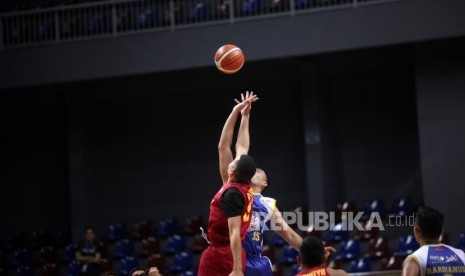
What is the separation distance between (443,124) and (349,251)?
3183mm

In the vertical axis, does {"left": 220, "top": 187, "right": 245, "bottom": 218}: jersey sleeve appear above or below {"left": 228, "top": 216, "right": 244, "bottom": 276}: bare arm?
above

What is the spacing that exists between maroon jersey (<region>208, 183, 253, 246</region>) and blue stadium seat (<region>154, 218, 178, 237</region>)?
42.1ft

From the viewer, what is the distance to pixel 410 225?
1808cm

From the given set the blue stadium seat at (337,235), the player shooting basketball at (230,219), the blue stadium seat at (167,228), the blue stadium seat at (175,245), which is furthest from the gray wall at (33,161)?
the player shooting basketball at (230,219)

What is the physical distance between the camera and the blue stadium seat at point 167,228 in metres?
20.8

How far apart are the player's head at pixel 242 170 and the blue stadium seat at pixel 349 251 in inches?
394

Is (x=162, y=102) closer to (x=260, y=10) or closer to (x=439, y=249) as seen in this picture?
(x=260, y=10)

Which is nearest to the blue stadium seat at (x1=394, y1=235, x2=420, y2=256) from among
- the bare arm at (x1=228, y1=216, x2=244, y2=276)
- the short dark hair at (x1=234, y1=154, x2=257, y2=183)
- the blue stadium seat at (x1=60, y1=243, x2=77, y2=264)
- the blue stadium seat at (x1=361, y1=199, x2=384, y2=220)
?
the blue stadium seat at (x1=361, y1=199, x2=384, y2=220)

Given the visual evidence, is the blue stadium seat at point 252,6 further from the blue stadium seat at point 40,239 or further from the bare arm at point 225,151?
the bare arm at point 225,151

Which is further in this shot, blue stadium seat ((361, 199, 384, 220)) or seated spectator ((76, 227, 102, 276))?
blue stadium seat ((361, 199, 384, 220))

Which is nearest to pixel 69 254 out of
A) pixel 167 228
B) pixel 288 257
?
pixel 167 228

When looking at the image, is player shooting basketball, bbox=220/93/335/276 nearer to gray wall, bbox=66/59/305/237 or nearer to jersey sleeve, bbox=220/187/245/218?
jersey sleeve, bbox=220/187/245/218

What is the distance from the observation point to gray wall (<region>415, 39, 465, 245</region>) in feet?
57.7

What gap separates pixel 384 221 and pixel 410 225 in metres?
0.76
